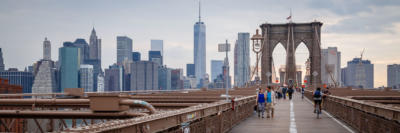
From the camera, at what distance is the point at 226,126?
16.7 meters

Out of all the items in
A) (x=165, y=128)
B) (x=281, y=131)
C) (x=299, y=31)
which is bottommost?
(x=281, y=131)

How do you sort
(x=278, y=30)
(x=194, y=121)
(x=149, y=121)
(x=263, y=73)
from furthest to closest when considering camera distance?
(x=278, y=30), (x=263, y=73), (x=194, y=121), (x=149, y=121)

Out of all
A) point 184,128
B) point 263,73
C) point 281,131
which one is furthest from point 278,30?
point 184,128

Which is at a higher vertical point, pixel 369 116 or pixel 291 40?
pixel 291 40

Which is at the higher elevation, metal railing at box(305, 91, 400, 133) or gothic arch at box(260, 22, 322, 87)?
gothic arch at box(260, 22, 322, 87)

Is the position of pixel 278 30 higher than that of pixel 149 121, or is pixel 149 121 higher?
pixel 278 30

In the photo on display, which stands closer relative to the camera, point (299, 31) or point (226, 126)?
point (226, 126)

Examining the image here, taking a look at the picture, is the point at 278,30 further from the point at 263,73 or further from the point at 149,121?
the point at 149,121

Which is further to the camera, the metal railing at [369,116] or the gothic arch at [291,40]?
the gothic arch at [291,40]

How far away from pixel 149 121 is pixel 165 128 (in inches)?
37.6

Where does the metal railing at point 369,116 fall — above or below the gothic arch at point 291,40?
below

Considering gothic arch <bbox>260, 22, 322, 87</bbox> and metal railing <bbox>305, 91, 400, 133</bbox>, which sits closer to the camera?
metal railing <bbox>305, 91, 400, 133</bbox>

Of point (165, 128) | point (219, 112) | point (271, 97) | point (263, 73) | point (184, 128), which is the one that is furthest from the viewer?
point (263, 73)

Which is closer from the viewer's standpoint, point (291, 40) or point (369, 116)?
point (369, 116)
